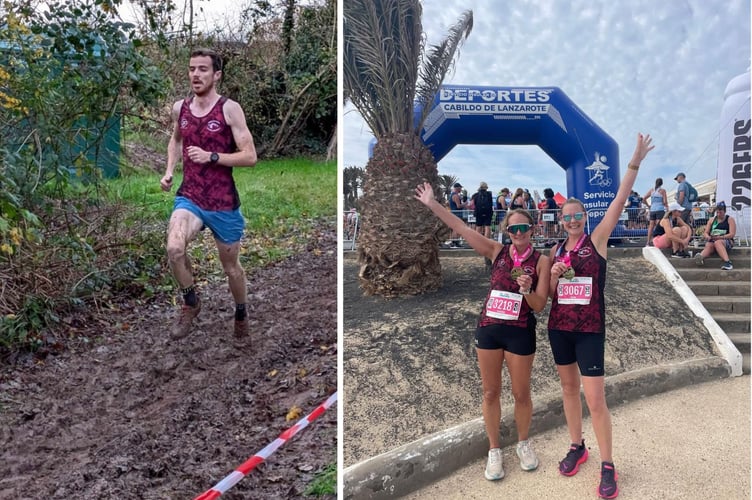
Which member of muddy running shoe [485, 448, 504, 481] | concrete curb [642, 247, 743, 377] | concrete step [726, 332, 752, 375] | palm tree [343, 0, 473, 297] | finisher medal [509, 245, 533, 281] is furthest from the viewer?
palm tree [343, 0, 473, 297]

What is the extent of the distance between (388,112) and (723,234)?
2.79 meters

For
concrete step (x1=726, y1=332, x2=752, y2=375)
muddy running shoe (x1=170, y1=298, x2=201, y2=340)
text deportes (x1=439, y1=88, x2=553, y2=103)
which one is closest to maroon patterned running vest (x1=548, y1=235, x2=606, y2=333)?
muddy running shoe (x1=170, y1=298, x2=201, y2=340)

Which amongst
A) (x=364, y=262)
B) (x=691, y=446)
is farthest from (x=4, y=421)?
(x=691, y=446)

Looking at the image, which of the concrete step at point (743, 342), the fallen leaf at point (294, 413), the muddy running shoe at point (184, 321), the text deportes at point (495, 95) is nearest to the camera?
the fallen leaf at point (294, 413)

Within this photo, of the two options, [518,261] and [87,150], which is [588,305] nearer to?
[518,261]

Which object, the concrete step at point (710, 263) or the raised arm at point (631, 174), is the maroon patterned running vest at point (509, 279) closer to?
the raised arm at point (631, 174)

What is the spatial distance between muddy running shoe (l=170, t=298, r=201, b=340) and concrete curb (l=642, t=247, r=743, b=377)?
3.21m

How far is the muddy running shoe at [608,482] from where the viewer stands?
2.41m

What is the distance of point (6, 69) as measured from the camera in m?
3.50

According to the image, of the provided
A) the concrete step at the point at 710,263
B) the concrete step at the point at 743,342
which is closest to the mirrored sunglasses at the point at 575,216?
the concrete step at the point at 743,342

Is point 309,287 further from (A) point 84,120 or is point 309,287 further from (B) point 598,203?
(B) point 598,203

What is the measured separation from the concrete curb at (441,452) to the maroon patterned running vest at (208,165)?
4.87ft

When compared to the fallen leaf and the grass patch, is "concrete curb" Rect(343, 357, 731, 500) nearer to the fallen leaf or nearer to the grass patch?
the grass patch

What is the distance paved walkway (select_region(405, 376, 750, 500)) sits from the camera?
8.11ft
